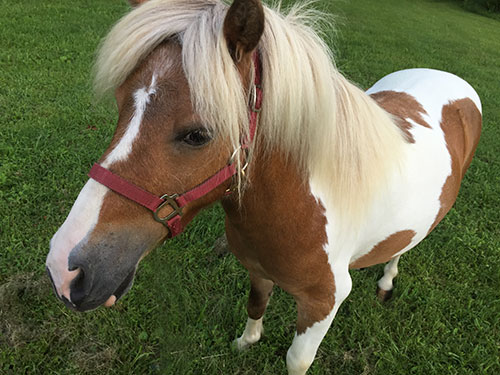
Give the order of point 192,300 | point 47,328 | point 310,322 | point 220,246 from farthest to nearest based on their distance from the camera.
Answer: point 220,246, point 192,300, point 47,328, point 310,322

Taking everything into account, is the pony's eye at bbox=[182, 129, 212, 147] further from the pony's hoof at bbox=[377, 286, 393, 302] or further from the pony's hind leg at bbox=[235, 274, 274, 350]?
the pony's hoof at bbox=[377, 286, 393, 302]

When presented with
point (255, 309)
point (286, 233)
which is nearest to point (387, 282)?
point (255, 309)

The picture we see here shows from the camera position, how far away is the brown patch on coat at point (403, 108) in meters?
1.86

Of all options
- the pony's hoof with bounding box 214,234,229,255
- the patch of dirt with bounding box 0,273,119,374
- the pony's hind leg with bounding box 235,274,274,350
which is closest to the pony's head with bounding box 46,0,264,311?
the pony's hind leg with bounding box 235,274,274,350

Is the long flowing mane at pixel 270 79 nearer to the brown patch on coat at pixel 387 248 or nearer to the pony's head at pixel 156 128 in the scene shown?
the pony's head at pixel 156 128

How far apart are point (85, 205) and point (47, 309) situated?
1.61 metres

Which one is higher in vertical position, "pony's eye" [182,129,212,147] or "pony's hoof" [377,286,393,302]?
"pony's eye" [182,129,212,147]

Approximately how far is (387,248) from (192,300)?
4.34 ft

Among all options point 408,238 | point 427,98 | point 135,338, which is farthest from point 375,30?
point 135,338

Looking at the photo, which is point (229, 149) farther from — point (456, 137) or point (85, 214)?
point (456, 137)

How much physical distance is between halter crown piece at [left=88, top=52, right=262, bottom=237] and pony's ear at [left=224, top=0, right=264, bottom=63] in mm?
80

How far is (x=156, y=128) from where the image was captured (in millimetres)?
992

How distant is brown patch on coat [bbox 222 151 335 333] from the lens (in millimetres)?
1304

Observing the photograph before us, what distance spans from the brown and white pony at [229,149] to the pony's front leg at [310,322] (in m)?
0.05
